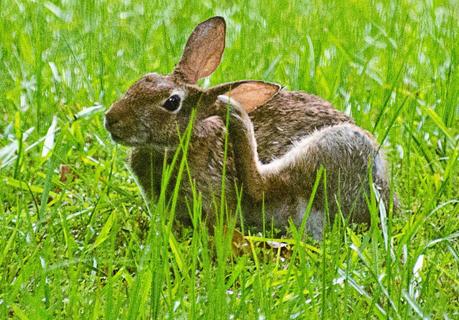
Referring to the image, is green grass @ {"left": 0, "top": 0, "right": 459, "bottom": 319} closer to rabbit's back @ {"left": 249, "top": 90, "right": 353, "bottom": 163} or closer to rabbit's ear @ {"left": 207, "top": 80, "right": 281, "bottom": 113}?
rabbit's back @ {"left": 249, "top": 90, "right": 353, "bottom": 163}

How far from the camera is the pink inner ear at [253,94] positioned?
4.47 meters

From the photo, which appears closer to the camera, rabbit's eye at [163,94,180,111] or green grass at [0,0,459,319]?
green grass at [0,0,459,319]

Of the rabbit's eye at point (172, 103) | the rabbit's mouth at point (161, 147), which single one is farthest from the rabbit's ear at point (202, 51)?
the rabbit's mouth at point (161, 147)

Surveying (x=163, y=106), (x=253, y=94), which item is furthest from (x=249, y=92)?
(x=163, y=106)

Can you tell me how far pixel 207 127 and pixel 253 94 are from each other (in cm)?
25

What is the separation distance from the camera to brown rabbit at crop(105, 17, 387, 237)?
4.41 metres

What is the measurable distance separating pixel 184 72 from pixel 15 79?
1.77 metres

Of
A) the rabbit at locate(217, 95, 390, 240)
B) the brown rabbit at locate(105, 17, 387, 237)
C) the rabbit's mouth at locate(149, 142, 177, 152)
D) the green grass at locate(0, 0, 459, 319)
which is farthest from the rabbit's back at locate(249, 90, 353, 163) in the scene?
the rabbit's mouth at locate(149, 142, 177, 152)

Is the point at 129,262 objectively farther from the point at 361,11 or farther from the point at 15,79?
the point at 361,11

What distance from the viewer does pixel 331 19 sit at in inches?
288

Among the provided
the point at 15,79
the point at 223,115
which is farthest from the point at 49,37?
the point at 223,115

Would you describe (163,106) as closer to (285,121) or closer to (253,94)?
(253,94)

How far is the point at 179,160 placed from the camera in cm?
455

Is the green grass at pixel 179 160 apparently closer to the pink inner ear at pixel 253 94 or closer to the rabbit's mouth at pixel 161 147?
the rabbit's mouth at pixel 161 147
